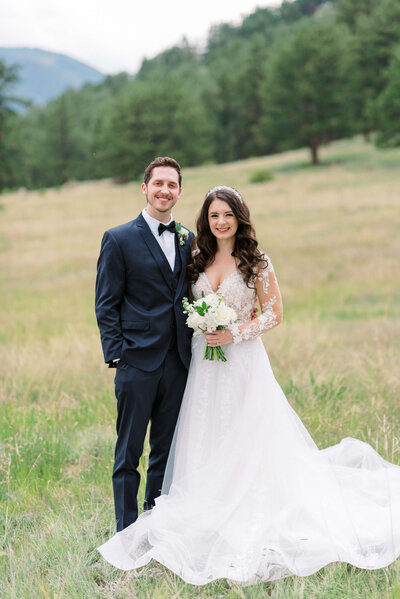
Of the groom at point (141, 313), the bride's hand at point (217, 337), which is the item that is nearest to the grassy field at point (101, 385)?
the groom at point (141, 313)

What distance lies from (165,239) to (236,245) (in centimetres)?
54

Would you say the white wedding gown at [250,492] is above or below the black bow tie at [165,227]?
below

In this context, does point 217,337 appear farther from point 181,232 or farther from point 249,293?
point 181,232

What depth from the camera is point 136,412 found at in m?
3.82

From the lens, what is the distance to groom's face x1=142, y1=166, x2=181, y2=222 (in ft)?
12.5

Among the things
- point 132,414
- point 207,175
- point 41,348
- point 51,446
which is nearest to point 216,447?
point 132,414

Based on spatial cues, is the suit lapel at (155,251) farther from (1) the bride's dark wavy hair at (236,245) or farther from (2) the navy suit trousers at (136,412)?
(2) the navy suit trousers at (136,412)

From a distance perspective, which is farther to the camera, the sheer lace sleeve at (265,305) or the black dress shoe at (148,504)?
the black dress shoe at (148,504)

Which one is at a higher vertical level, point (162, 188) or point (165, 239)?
point (162, 188)

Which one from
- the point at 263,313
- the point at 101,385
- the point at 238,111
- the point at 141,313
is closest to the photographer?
the point at 141,313

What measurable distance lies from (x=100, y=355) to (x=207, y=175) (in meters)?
40.2

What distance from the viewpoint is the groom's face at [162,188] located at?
3.81 m

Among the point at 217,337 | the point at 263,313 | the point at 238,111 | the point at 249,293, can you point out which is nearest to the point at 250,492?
the point at 217,337

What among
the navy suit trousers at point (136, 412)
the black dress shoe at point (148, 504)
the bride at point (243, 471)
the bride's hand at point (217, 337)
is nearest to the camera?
the bride at point (243, 471)
